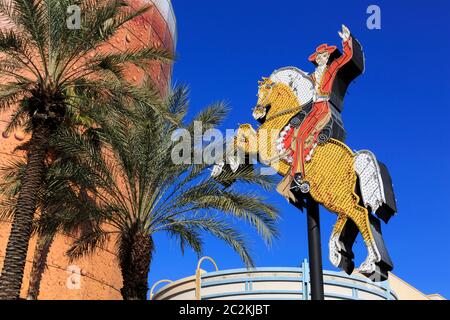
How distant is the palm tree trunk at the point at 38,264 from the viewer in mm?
17500

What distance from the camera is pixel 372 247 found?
10.7m

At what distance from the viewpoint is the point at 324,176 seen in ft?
39.4

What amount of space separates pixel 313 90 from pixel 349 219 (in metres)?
3.09

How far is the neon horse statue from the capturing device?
36.0ft

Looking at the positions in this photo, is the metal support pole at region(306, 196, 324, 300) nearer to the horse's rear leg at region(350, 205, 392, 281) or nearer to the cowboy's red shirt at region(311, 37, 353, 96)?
the horse's rear leg at region(350, 205, 392, 281)

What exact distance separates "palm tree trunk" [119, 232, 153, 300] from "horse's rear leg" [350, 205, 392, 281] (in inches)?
179

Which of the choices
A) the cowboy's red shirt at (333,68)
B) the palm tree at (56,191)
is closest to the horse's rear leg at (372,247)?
the cowboy's red shirt at (333,68)

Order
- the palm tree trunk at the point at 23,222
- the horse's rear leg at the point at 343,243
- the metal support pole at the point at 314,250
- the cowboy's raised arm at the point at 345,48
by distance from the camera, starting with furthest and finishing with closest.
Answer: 1. the cowboy's raised arm at the point at 345,48
2. the palm tree trunk at the point at 23,222
3. the horse's rear leg at the point at 343,243
4. the metal support pole at the point at 314,250

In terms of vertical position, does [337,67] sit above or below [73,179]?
above

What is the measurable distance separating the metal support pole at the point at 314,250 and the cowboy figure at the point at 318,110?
59 cm

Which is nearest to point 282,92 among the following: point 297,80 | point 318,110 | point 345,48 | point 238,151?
point 297,80

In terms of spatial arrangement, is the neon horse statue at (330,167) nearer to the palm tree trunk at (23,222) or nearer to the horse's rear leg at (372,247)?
the horse's rear leg at (372,247)
